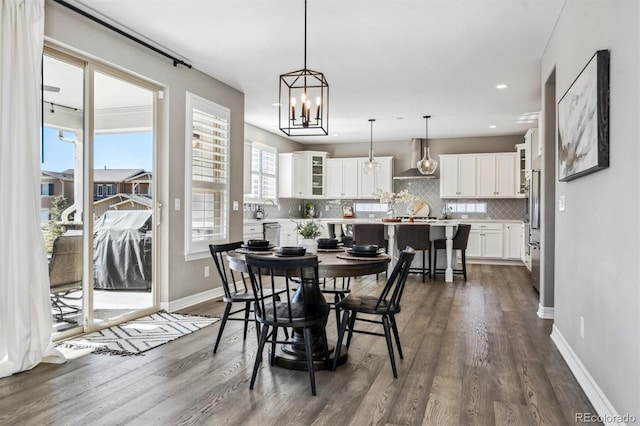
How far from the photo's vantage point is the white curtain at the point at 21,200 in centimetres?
290

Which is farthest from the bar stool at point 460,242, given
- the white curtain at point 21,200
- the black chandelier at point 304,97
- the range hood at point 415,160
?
the white curtain at point 21,200

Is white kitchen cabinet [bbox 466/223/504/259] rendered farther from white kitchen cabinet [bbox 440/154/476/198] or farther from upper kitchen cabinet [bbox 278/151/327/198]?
upper kitchen cabinet [bbox 278/151/327/198]

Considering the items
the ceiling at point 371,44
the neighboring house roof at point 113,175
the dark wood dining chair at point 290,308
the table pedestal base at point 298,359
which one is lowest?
the table pedestal base at point 298,359

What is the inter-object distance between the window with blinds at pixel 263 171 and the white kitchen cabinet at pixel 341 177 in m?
1.46

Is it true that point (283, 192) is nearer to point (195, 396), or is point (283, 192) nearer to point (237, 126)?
point (237, 126)

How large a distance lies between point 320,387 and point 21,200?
2.32 metres

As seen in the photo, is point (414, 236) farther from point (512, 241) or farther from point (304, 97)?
point (304, 97)

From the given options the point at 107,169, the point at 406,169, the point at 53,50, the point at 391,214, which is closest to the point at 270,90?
the point at 107,169

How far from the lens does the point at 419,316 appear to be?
4559 millimetres

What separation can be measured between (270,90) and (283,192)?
370 centimetres

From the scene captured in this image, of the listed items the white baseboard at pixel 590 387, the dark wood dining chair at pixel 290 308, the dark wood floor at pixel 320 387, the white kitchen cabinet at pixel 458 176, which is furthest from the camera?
the white kitchen cabinet at pixel 458 176

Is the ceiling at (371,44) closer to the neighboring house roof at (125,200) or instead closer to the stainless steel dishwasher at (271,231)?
the neighboring house roof at (125,200)

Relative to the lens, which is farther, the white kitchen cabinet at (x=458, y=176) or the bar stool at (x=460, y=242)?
the white kitchen cabinet at (x=458, y=176)

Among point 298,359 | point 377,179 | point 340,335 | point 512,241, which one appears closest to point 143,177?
point 298,359
